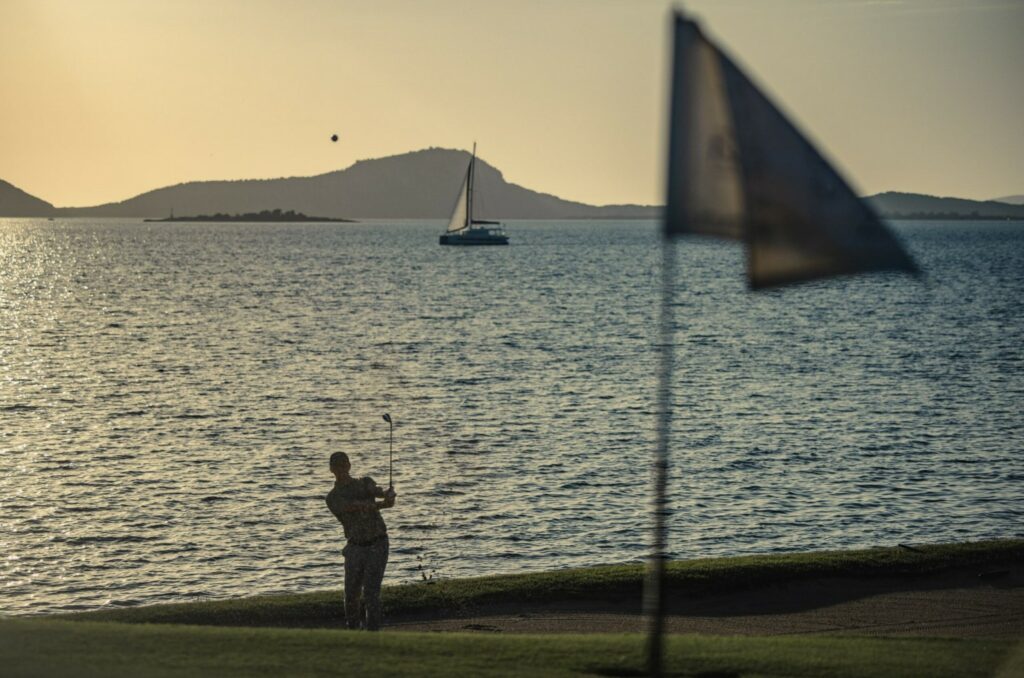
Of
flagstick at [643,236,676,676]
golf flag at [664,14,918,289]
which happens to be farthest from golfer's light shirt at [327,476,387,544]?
golf flag at [664,14,918,289]

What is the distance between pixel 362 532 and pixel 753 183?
6.02m

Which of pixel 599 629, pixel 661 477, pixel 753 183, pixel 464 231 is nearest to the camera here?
pixel 753 183

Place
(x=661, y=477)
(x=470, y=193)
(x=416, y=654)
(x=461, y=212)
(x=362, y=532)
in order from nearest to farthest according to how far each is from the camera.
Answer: (x=661, y=477) → (x=416, y=654) → (x=362, y=532) → (x=470, y=193) → (x=461, y=212)

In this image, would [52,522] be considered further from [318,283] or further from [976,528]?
[318,283]

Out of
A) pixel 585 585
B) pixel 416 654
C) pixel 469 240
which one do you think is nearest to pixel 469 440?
pixel 585 585

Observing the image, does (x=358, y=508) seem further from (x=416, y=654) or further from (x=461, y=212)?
(x=461, y=212)

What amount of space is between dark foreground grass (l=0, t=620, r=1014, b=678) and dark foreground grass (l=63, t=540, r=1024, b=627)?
5.73m

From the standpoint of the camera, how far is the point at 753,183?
9.41 meters

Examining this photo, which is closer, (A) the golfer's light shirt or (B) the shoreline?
(B) the shoreline

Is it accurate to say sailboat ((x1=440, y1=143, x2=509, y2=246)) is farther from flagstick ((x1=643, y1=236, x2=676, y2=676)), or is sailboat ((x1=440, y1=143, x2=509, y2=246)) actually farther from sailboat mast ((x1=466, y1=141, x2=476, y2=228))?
flagstick ((x1=643, y1=236, x2=676, y2=676))

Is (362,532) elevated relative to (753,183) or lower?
lower

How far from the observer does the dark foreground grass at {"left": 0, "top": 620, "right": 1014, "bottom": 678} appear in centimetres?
1002

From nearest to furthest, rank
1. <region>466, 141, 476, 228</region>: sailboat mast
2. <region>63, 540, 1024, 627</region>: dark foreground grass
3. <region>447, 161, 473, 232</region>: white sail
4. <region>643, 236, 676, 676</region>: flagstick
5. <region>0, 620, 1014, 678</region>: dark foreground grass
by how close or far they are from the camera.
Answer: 1. <region>643, 236, 676, 676</region>: flagstick
2. <region>0, 620, 1014, 678</region>: dark foreground grass
3. <region>63, 540, 1024, 627</region>: dark foreground grass
4. <region>466, 141, 476, 228</region>: sailboat mast
5. <region>447, 161, 473, 232</region>: white sail

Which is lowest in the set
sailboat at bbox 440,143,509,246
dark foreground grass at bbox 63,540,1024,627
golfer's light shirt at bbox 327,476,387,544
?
dark foreground grass at bbox 63,540,1024,627
